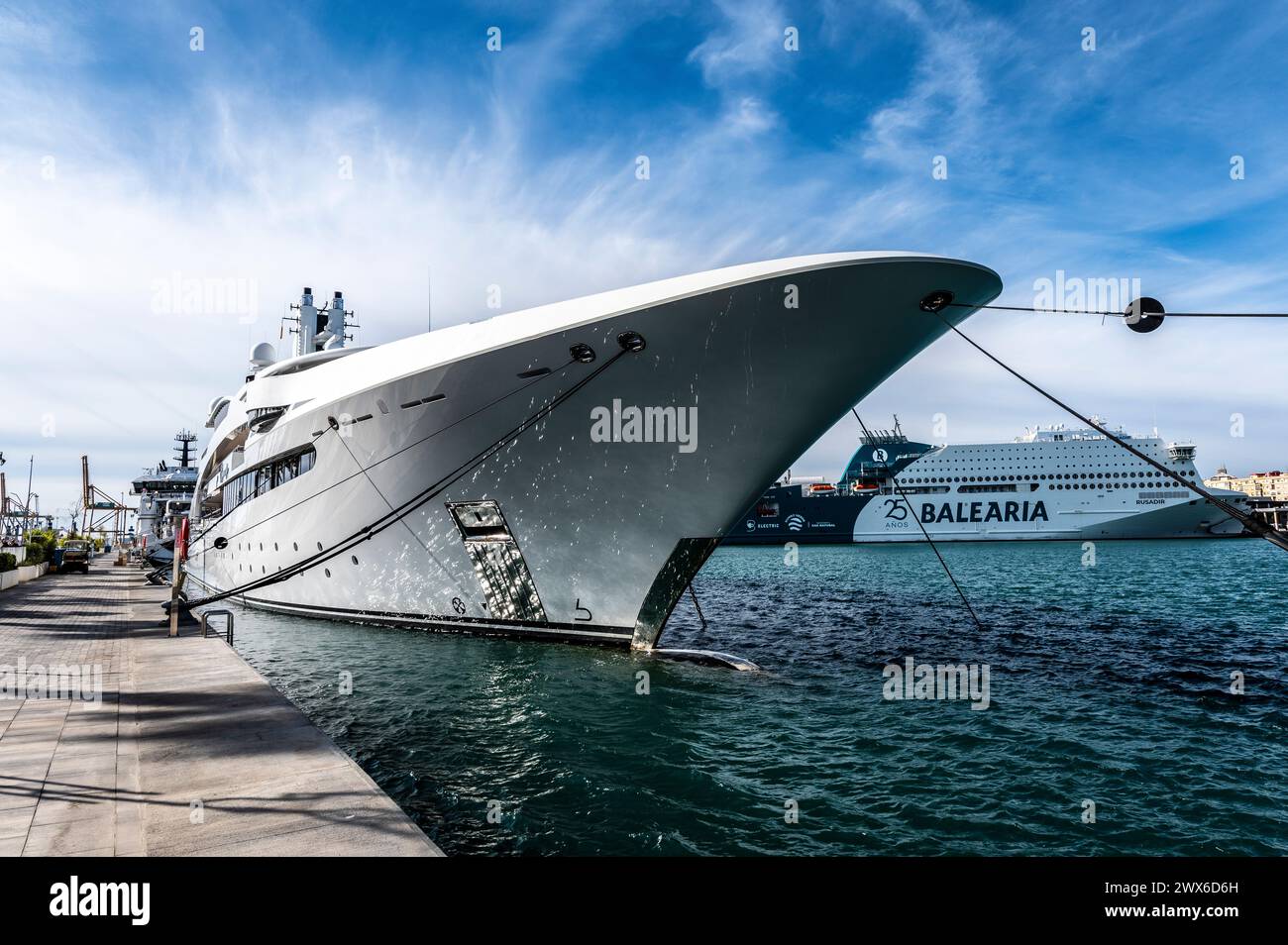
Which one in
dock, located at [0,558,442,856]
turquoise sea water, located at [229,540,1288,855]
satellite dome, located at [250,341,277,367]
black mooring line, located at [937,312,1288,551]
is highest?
satellite dome, located at [250,341,277,367]

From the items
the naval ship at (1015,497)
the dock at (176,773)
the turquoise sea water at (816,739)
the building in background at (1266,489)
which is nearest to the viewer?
the dock at (176,773)

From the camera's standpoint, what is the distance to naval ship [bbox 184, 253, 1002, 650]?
8766mm

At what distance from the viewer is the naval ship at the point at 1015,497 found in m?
57.4

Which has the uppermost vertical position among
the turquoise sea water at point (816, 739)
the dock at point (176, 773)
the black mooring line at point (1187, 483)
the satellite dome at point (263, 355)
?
the satellite dome at point (263, 355)

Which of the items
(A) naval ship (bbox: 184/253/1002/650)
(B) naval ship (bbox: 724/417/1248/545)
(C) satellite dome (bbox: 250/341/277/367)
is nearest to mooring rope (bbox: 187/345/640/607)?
(A) naval ship (bbox: 184/253/1002/650)

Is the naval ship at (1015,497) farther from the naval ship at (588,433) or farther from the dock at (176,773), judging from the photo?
the dock at (176,773)

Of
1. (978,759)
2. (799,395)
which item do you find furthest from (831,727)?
(799,395)

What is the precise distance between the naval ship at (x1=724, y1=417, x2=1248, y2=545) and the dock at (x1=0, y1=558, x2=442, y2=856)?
49590 millimetres

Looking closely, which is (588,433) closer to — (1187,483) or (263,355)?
(1187,483)

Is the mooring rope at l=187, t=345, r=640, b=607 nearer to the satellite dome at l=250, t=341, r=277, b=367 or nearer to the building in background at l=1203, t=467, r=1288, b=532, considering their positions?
the satellite dome at l=250, t=341, r=277, b=367

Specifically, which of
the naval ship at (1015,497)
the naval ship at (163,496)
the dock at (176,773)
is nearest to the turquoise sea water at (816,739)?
the dock at (176,773)

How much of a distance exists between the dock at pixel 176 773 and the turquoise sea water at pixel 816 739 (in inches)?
Answer: 44.3

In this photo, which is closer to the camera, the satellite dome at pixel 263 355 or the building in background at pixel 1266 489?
the satellite dome at pixel 263 355
